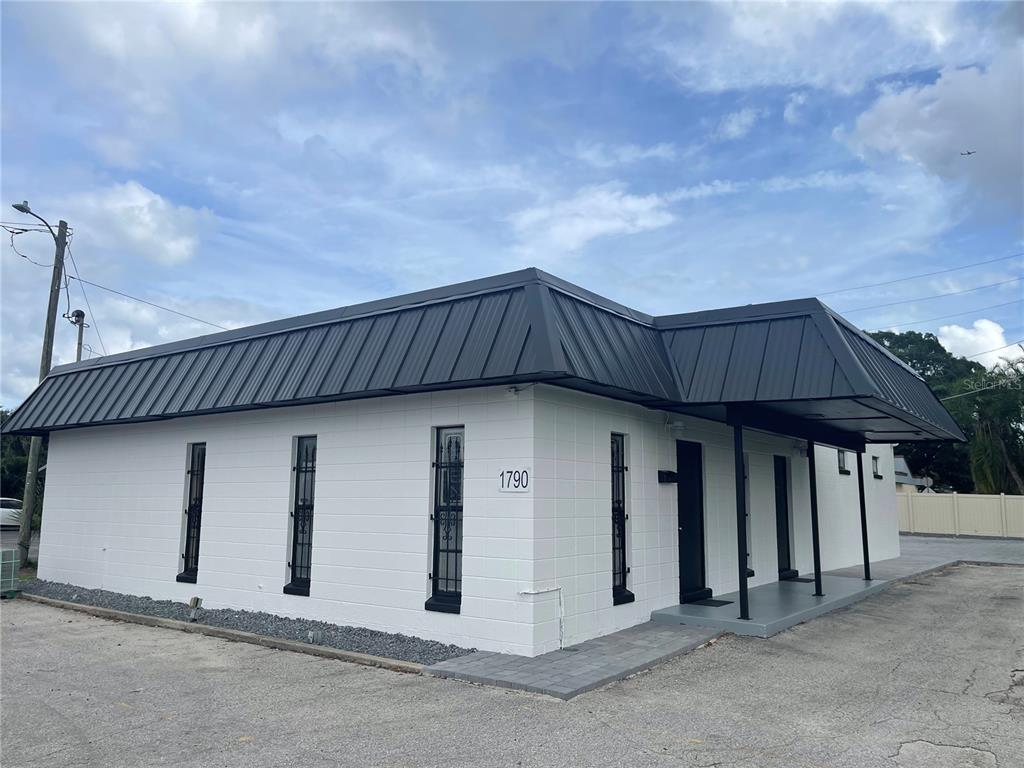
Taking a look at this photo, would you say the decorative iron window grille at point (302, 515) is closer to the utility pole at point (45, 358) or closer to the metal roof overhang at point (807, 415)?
the metal roof overhang at point (807, 415)

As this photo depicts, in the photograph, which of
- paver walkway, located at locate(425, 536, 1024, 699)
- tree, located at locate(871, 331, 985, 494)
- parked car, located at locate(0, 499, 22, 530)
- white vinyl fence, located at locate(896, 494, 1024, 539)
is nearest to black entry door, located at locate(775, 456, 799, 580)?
paver walkway, located at locate(425, 536, 1024, 699)

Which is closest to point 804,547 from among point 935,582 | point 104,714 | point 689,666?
point 935,582

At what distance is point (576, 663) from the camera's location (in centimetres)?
707

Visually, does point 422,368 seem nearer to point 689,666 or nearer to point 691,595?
point 689,666

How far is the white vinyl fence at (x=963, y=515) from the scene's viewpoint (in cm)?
2681

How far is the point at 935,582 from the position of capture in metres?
14.1

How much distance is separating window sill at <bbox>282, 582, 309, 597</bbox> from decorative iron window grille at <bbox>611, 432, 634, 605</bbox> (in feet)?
13.2

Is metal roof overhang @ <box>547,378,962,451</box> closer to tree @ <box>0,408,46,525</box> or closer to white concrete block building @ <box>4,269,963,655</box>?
white concrete block building @ <box>4,269,963,655</box>

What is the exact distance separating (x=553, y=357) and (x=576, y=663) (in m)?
2.99

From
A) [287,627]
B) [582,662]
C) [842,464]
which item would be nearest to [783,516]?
[842,464]

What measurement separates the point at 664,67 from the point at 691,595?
885cm

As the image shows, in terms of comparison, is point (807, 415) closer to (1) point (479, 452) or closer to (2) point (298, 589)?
(1) point (479, 452)

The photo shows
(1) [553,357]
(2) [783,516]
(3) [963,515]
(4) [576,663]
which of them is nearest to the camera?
(4) [576,663]

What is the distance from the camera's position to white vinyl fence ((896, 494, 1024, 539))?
2681cm
